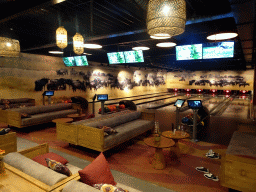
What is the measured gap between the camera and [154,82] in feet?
65.3

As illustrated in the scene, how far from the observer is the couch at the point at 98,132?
364 centimetres

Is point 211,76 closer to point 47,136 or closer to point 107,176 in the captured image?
point 47,136

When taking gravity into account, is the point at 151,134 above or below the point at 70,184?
below

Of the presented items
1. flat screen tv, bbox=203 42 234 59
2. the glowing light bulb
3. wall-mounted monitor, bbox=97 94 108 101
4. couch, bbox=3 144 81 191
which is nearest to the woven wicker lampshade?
the glowing light bulb

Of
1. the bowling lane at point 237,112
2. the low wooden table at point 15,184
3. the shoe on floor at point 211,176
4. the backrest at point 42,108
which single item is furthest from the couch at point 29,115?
the bowling lane at point 237,112

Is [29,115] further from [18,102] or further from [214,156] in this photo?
[214,156]

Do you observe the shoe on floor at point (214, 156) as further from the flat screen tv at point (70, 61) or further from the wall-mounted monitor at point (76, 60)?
the flat screen tv at point (70, 61)

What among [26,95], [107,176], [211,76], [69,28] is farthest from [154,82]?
[107,176]

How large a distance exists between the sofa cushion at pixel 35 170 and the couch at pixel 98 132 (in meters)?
1.67

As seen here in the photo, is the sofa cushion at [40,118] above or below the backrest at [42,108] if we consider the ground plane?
below

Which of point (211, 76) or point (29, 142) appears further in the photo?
point (211, 76)

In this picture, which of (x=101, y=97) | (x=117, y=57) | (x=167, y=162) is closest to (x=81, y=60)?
(x=117, y=57)

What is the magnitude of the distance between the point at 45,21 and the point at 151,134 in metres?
4.31

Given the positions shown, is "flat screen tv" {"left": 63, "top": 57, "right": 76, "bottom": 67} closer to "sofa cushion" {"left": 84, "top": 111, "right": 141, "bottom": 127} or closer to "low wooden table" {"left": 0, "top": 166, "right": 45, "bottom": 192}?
"sofa cushion" {"left": 84, "top": 111, "right": 141, "bottom": 127}
